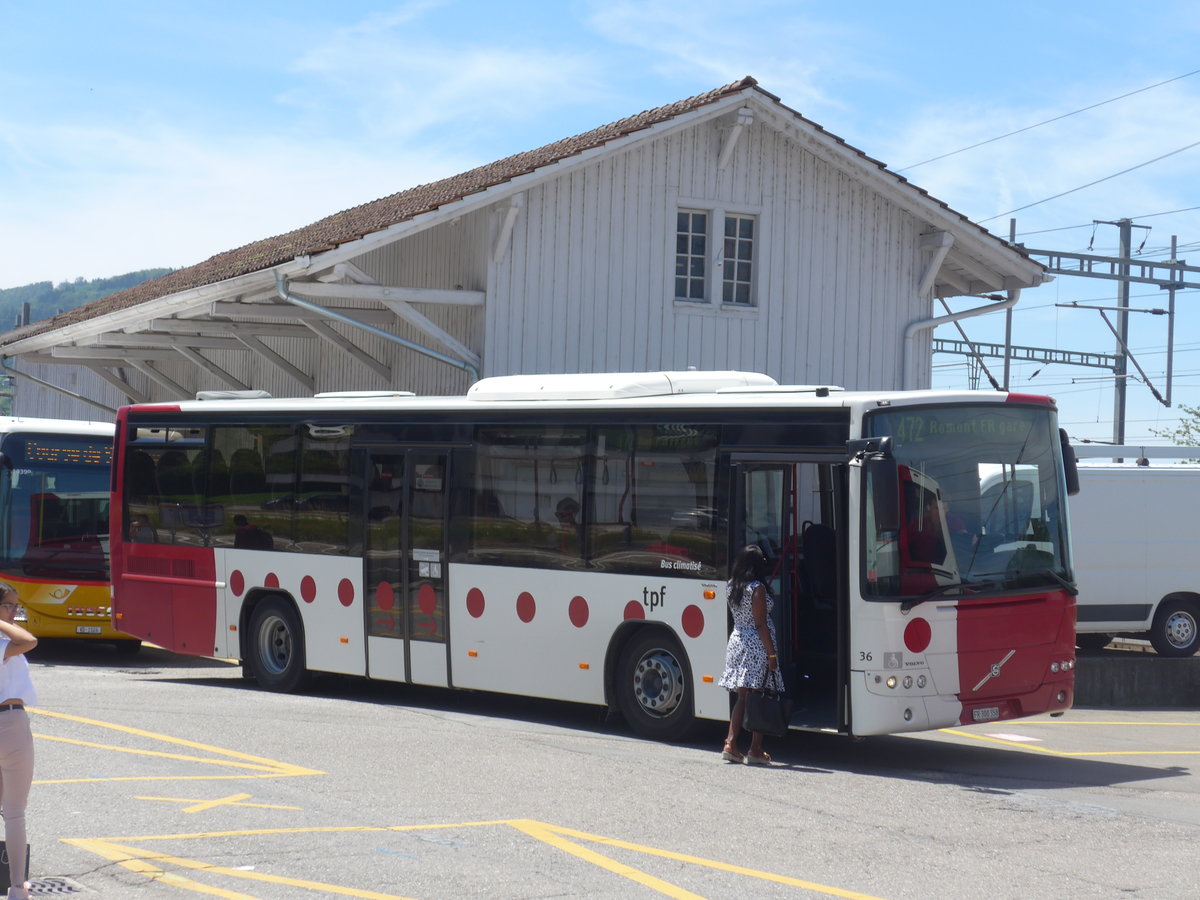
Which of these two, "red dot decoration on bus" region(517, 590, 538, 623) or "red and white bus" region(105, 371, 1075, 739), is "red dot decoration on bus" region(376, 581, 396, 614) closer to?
"red and white bus" region(105, 371, 1075, 739)

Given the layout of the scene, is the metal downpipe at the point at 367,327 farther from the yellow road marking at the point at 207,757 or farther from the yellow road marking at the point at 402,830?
the yellow road marking at the point at 402,830

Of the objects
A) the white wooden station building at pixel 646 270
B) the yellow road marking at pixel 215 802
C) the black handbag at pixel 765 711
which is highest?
the white wooden station building at pixel 646 270

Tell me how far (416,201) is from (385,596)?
10609mm

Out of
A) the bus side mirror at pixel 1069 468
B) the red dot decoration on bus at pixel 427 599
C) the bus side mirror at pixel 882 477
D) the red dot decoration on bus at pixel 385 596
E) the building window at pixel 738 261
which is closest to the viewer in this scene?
the bus side mirror at pixel 882 477

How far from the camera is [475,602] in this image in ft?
44.8

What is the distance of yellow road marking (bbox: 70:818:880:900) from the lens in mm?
6988

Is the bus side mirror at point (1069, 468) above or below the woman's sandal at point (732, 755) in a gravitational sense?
above

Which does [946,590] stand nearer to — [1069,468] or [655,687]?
[1069,468]

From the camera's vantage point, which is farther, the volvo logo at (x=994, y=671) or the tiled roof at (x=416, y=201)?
the tiled roof at (x=416, y=201)

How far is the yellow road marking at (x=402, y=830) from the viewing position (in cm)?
699

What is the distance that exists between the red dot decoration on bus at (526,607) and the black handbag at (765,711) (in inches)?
105

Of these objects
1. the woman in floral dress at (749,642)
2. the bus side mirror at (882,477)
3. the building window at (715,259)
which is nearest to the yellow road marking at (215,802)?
the woman in floral dress at (749,642)

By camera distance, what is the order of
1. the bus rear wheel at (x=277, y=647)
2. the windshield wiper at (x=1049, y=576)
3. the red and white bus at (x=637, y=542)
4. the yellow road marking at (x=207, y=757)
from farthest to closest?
1. the bus rear wheel at (x=277, y=647)
2. the windshield wiper at (x=1049, y=576)
3. the red and white bus at (x=637, y=542)
4. the yellow road marking at (x=207, y=757)

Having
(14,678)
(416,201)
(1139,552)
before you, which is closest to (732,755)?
(14,678)
